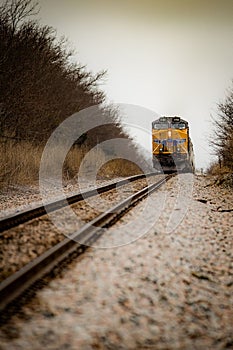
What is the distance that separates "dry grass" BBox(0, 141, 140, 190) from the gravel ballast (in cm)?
722

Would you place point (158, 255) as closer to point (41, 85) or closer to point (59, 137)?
point (41, 85)

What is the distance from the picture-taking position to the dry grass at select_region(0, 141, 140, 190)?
11.3m

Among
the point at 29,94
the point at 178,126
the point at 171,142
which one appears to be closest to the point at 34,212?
the point at 29,94

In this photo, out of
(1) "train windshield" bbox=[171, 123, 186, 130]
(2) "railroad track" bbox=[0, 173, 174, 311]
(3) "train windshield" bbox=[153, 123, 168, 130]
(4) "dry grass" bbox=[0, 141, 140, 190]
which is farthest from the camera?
(3) "train windshield" bbox=[153, 123, 168, 130]

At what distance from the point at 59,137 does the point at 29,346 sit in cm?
1601

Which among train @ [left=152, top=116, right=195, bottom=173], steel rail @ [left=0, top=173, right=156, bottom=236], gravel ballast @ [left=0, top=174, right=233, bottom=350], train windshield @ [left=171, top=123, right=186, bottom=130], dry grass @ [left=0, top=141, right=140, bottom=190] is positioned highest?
train windshield @ [left=171, top=123, right=186, bottom=130]

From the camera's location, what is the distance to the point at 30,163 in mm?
13016

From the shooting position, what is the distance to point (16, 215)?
18.1ft

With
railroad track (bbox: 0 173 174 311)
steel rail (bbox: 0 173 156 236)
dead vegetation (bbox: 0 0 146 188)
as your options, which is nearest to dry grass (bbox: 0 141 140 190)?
dead vegetation (bbox: 0 0 146 188)

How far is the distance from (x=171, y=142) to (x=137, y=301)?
19.8 m

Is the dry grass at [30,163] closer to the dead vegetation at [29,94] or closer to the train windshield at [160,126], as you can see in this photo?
the dead vegetation at [29,94]

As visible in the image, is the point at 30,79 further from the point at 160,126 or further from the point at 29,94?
the point at 160,126

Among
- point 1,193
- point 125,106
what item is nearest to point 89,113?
point 125,106

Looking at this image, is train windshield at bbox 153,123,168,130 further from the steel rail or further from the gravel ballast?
the gravel ballast
